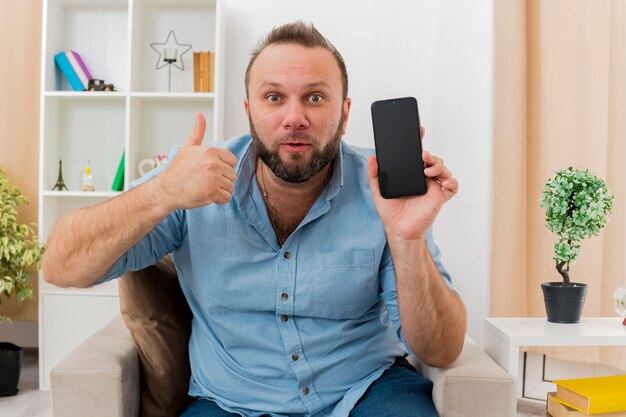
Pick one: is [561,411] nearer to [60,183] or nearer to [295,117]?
[295,117]

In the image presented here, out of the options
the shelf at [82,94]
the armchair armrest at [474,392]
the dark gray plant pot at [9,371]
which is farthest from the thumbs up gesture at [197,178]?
the dark gray plant pot at [9,371]

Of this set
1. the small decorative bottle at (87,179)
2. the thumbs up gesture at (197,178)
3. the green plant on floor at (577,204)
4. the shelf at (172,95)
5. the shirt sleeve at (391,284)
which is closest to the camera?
the thumbs up gesture at (197,178)

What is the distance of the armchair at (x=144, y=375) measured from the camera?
53.1 inches

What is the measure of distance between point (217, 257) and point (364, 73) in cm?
165

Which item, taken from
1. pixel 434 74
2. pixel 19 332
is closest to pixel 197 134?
pixel 434 74

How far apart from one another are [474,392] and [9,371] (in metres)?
2.03

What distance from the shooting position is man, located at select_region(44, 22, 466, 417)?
4.75 ft

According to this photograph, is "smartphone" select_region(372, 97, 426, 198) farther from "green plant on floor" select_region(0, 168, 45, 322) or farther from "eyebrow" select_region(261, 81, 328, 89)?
"green plant on floor" select_region(0, 168, 45, 322)

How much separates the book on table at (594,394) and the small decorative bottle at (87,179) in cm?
205

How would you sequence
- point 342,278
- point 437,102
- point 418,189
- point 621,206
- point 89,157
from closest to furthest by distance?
1. point 418,189
2. point 342,278
3. point 621,206
4. point 437,102
5. point 89,157

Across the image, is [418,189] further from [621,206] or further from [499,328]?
[621,206]

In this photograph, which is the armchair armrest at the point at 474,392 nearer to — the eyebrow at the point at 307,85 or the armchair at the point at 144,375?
the armchair at the point at 144,375

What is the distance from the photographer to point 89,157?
123 inches

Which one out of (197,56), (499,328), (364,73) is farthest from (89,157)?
(499,328)
